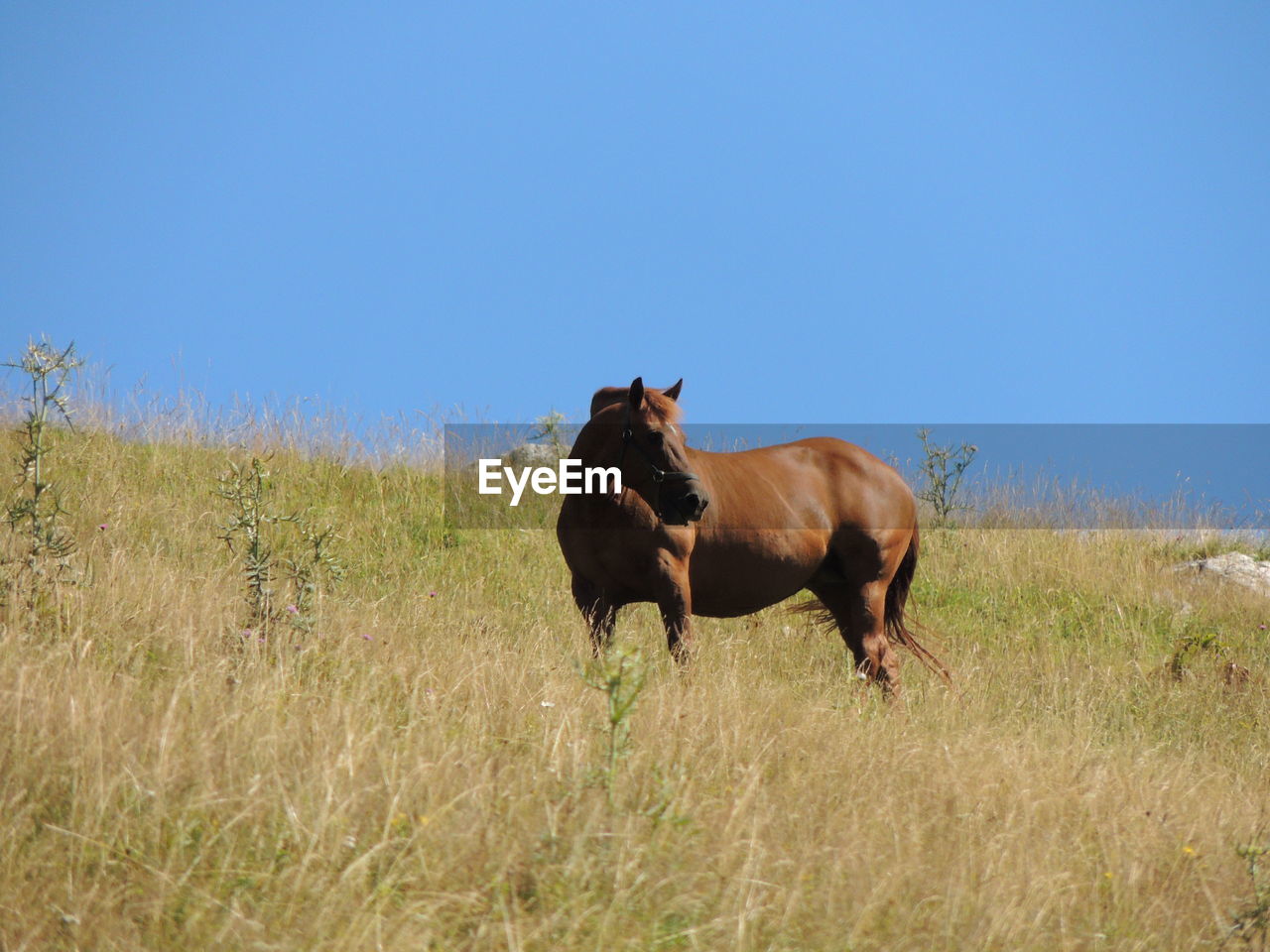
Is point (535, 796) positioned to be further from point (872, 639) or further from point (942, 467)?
point (942, 467)

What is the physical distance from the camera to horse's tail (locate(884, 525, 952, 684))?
8.55 m

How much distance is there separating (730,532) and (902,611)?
1.94 m

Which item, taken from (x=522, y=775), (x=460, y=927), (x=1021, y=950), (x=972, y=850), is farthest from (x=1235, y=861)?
(x=460, y=927)

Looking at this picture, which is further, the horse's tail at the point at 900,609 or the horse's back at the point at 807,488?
the horse's tail at the point at 900,609

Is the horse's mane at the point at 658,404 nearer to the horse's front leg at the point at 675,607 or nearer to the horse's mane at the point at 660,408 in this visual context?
the horse's mane at the point at 660,408

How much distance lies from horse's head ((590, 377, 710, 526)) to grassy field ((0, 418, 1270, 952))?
1.00 m

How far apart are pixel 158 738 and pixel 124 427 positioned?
958 centimetres

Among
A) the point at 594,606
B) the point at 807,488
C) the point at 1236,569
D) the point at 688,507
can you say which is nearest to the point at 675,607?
the point at 594,606

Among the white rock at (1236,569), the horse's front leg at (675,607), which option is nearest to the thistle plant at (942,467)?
the white rock at (1236,569)

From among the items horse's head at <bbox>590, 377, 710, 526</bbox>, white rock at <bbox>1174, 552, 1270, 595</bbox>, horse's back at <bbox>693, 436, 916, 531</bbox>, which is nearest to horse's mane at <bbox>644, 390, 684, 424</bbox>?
horse's head at <bbox>590, 377, 710, 526</bbox>

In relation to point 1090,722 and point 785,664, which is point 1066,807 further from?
point 785,664

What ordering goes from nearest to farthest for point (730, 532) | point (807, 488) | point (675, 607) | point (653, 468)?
point (653, 468), point (675, 607), point (730, 532), point (807, 488)

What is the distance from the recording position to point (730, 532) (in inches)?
295

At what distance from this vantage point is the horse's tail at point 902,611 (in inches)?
336
